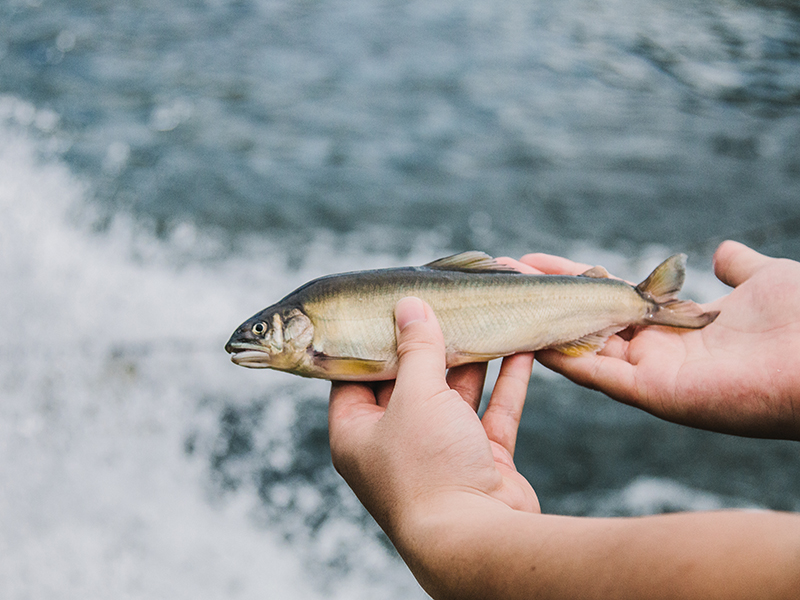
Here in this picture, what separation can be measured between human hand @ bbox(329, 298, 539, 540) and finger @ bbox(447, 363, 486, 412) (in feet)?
1.25

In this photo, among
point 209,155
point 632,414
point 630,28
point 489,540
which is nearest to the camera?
point 489,540

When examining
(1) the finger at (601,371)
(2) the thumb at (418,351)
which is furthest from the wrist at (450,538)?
A: (1) the finger at (601,371)

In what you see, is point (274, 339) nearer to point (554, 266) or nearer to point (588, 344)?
point (588, 344)

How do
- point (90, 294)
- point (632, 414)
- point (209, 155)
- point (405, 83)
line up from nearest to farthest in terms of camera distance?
point (632, 414)
point (90, 294)
point (209, 155)
point (405, 83)

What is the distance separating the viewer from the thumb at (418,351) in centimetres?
264

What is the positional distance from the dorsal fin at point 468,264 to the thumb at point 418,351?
15.8 inches

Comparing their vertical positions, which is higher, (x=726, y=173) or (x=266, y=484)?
(x=726, y=173)

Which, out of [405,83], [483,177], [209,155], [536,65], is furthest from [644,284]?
[536,65]

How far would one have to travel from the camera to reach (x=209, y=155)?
9695 millimetres

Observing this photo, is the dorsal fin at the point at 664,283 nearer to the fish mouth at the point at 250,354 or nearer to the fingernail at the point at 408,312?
the fingernail at the point at 408,312

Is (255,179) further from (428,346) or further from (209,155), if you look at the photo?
(428,346)

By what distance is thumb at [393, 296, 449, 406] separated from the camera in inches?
104

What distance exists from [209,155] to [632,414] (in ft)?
25.4

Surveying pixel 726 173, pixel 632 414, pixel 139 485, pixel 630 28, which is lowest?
pixel 139 485
